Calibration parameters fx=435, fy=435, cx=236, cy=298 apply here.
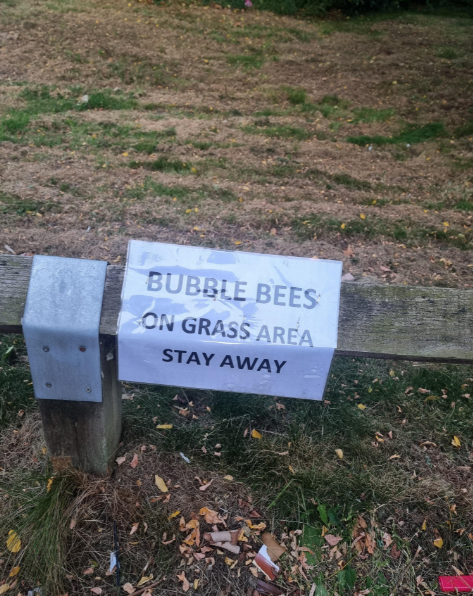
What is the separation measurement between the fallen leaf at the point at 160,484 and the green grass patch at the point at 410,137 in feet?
20.8

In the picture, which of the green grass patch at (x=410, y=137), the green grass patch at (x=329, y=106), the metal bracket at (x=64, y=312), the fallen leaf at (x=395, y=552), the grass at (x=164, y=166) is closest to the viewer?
the metal bracket at (x=64, y=312)

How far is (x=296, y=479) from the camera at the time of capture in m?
2.22

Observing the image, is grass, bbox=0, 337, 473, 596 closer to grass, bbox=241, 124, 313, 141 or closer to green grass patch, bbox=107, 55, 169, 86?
grass, bbox=241, 124, 313, 141

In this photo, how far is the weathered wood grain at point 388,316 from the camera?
1553mm

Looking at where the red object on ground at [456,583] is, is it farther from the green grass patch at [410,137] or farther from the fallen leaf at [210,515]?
the green grass patch at [410,137]

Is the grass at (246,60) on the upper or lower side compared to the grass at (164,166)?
upper

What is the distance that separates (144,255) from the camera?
1.57m

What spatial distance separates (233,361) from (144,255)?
503mm

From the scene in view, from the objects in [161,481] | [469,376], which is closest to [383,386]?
[469,376]

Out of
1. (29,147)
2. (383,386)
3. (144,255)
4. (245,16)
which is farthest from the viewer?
(245,16)

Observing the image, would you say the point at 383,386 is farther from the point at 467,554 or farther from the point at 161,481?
the point at 161,481

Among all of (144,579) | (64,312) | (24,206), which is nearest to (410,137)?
(24,206)

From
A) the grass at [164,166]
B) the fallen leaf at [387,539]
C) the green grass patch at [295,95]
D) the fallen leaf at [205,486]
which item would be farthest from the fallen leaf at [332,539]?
the green grass patch at [295,95]

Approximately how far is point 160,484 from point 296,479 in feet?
2.25
